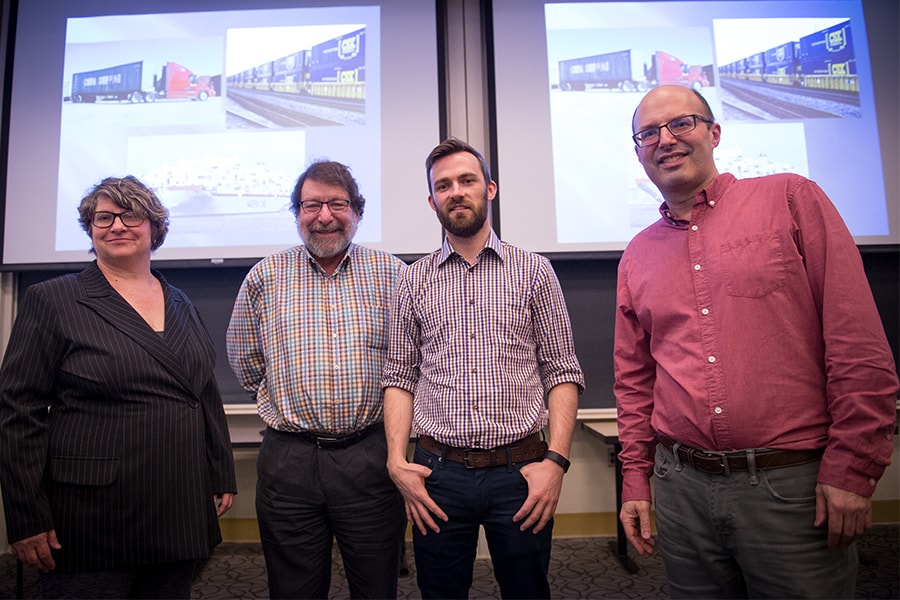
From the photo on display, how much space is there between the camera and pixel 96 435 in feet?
4.28

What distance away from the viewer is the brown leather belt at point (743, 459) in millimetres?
1064

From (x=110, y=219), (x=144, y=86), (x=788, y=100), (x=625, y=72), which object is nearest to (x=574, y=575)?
(x=110, y=219)

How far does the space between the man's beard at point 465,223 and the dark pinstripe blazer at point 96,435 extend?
2.85 feet

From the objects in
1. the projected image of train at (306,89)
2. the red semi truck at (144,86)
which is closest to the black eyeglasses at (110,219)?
the projected image of train at (306,89)

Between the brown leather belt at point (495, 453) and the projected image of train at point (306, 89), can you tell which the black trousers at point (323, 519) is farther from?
the projected image of train at point (306, 89)

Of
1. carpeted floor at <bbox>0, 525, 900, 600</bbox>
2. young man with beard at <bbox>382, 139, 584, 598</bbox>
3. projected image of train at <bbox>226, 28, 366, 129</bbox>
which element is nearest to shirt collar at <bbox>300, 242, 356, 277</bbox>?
young man with beard at <bbox>382, 139, 584, 598</bbox>

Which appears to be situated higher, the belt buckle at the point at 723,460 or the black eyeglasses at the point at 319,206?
the black eyeglasses at the point at 319,206

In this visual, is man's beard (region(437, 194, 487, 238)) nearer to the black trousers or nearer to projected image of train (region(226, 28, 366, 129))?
the black trousers

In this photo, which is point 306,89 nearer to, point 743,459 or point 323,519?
point 323,519

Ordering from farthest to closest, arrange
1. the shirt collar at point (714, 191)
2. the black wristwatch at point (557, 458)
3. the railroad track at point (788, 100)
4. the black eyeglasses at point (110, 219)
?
the railroad track at point (788, 100) → the black eyeglasses at point (110, 219) → the black wristwatch at point (557, 458) → the shirt collar at point (714, 191)

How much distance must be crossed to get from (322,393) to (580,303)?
1867 millimetres

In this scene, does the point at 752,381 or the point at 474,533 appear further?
the point at 474,533

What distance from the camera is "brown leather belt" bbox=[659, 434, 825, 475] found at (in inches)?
41.9

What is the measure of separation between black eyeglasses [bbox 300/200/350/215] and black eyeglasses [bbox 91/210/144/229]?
19.3 inches
